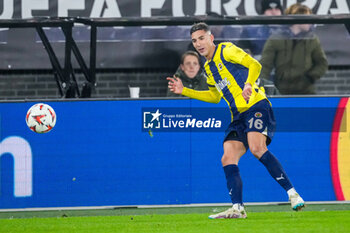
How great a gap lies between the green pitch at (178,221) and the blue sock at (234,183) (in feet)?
0.86

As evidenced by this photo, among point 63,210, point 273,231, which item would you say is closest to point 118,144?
point 63,210

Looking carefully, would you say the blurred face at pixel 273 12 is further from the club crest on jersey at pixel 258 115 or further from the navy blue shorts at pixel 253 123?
the club crest on jersey at pixel 258 115

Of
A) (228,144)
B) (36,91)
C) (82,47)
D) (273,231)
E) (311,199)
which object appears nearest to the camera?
(273,231)

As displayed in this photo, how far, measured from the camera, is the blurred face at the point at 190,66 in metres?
11.3

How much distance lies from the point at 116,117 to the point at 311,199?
2.58 meters

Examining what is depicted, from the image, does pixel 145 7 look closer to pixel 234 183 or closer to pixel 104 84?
pixel 104 84

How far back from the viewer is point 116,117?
10586 mm

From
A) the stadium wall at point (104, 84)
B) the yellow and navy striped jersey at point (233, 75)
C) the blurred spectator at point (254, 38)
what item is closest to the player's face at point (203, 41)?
the yellow and navy striped jersey at point (233, 75)

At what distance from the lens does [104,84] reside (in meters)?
13.3

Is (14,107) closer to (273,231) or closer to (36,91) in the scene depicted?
(36,91)

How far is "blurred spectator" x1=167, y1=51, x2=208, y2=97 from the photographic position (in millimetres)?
11211

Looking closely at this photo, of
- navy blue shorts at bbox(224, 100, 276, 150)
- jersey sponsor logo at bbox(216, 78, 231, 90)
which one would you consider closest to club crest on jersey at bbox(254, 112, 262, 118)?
navy blue shorts at bbox(224, 100, 276, 150)

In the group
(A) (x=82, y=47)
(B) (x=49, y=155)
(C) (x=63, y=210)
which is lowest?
(C) (x=63, y=210)

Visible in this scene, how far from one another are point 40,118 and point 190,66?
2143 mm
